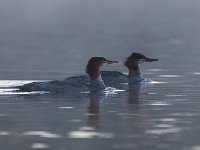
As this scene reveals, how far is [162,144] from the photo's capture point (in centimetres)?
2059

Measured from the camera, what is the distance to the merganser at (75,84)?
30141 mm

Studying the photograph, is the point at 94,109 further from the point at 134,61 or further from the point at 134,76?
the point at 134,61

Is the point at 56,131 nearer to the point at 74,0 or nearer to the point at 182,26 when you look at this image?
the point at 182,26

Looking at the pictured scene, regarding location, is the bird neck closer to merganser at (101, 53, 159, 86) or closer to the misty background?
merganser at (101, 53, 159, 86)

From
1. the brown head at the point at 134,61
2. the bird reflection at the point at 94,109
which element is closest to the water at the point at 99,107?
the bird reflection at the point at 94,109

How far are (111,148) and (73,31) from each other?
186 ft

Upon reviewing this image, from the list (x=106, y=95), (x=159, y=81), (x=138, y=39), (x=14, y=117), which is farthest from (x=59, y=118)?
(x=138, y=39)

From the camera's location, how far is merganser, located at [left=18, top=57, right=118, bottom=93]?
30141mm

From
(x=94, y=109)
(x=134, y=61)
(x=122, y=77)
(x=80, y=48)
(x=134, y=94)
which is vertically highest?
(x=80, y=48)

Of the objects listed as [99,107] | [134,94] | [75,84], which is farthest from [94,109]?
[134,94]

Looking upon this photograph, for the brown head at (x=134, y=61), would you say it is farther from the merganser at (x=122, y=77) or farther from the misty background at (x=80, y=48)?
the misty background at (x=80, y=48)

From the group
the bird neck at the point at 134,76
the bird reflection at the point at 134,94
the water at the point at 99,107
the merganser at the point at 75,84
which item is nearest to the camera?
the water at the point at 99,107

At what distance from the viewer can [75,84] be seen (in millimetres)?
30984

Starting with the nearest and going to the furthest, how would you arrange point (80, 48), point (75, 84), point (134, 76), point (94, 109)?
point (94, 109)
point (75, 84)
point (134, 76)
point (80, 48)
